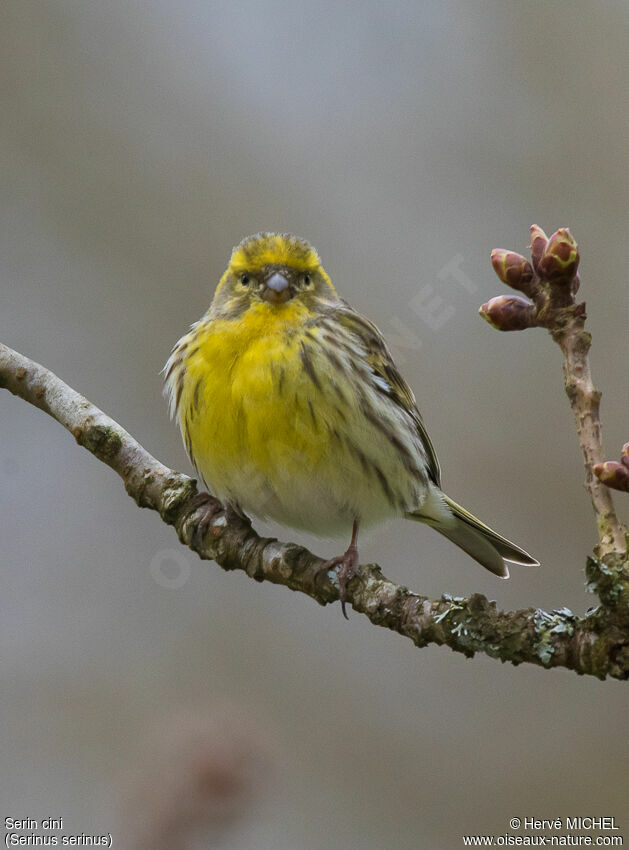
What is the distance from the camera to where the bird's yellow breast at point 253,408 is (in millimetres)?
4344

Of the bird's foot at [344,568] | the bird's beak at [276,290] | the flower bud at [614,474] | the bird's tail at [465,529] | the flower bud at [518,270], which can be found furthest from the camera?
the bird's tail at [465,529]

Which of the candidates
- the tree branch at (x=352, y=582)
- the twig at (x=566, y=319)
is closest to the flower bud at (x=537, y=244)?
the twig at (x=566, y=319)

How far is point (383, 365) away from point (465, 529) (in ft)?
3.09

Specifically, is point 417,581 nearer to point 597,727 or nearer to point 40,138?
point 597,727

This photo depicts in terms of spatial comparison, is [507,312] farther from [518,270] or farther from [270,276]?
[270,276]

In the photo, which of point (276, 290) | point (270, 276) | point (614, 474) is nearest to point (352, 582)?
point (614, 474)

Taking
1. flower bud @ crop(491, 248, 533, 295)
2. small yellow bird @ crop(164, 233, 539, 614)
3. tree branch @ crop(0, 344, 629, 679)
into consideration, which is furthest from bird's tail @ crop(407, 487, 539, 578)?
flower bud @ crop(491, 248, 533, 295)

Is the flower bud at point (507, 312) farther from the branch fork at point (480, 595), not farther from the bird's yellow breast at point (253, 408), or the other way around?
the bird's yellow breast at point (253, 408)

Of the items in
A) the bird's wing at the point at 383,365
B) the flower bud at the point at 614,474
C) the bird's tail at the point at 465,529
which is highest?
the bird's wing at the point at 383,365

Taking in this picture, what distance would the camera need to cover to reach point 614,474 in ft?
7.06

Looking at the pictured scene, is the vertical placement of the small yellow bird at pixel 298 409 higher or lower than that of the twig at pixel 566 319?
higher

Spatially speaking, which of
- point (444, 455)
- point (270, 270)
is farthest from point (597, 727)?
point (270, 270)

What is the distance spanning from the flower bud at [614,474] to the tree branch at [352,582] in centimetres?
34

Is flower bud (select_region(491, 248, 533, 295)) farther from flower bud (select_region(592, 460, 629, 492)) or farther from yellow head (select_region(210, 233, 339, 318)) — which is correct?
yellow head (select_region(210, 233, 339, 318))
